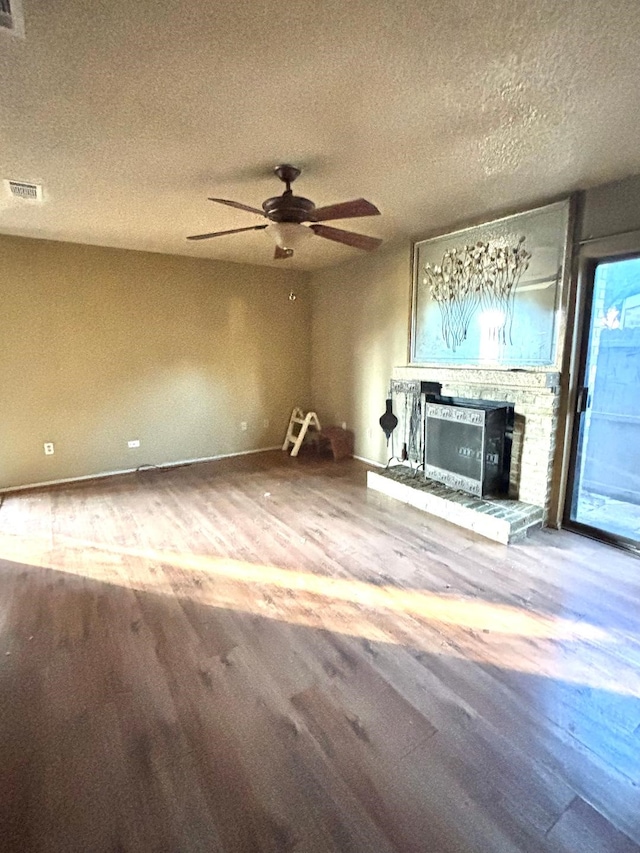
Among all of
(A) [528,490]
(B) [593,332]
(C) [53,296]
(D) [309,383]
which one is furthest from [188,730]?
(D) [309,383]

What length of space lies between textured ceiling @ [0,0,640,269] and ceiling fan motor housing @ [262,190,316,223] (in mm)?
214

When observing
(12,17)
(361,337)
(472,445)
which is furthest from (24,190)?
(472,445)

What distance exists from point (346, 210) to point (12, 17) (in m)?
1.52

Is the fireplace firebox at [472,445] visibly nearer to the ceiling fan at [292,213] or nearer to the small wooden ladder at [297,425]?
the ceiling fan at [292,213]

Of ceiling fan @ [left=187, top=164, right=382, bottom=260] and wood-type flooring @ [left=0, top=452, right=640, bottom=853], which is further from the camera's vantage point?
ceiling fan @ [left=187, top=164, right=382, bottom=260]

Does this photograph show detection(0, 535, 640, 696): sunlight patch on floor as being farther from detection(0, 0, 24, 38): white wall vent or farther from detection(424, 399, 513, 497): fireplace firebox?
detection(0, 0, 24, 38): white wall vent

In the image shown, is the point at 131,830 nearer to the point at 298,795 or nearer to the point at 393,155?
the point at 298,795

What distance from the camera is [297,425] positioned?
600 centimetres

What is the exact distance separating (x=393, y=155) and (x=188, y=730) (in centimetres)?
291

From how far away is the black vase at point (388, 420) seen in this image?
4559mm

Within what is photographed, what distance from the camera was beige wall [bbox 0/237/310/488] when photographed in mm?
4125

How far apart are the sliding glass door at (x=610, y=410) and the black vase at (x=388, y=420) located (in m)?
1.78

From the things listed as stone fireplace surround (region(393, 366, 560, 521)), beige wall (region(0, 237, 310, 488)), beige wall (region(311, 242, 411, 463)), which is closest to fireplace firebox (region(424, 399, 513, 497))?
stone fireplace surround (region(393, 366, 560, 521))

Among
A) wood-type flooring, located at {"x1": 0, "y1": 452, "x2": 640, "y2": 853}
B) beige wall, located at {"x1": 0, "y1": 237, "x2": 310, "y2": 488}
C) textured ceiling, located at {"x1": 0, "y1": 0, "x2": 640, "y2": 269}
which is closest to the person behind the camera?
wood-type flooring, located at {"x1": 0, "y1": 452, "x2": 640, "y2": 853}
